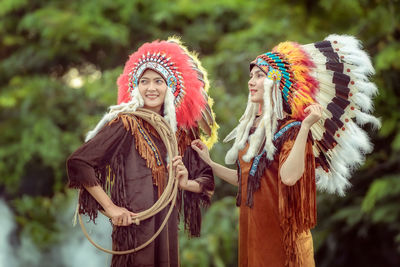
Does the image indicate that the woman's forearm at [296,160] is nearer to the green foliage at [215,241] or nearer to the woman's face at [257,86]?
the woman's face at [257,86]

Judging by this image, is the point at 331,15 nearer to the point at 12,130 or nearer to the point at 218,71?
the point at 218,71

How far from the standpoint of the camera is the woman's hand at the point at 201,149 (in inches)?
117

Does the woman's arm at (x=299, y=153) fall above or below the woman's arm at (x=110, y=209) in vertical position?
above

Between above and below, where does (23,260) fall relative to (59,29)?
below

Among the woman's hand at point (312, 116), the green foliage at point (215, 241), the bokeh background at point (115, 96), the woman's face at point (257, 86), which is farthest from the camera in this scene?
the green foliage at point (215, 241)

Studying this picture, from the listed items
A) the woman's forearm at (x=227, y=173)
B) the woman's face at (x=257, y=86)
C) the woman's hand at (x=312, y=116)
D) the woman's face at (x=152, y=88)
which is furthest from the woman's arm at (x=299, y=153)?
the woman's face at (x=152, y=88)

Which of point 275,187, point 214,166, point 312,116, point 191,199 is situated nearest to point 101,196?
point 191,199

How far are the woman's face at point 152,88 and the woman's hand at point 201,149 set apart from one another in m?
0.31

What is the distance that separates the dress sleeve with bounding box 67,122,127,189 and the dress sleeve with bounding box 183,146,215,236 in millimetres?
426

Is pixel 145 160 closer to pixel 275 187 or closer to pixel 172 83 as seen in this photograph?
pixel 172 83

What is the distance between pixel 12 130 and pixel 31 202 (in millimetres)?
1054

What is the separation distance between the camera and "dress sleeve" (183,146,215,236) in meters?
2.96

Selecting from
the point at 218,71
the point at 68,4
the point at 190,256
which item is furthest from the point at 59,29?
the point at 190,256

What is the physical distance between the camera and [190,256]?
18.6ft
